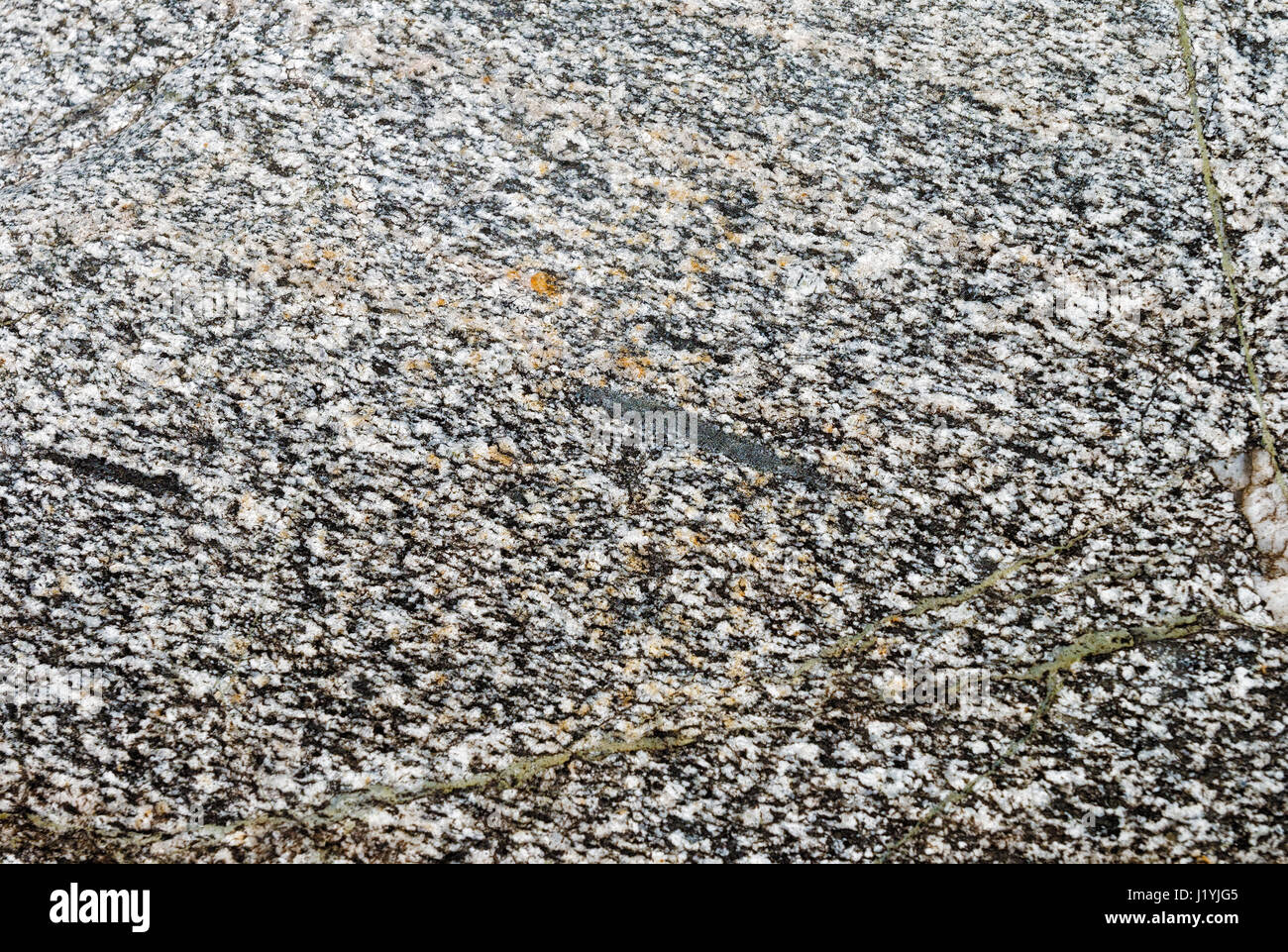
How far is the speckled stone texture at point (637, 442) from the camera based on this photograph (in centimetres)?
300

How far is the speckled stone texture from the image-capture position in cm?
300

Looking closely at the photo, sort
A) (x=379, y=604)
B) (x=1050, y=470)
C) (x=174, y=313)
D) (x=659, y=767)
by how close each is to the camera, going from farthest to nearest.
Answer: (x=174, y=313)
(x=1050, y=470)
(x=379, y=604)
(x=659, y=767)

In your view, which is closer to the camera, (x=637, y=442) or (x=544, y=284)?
(x=637, y=442)

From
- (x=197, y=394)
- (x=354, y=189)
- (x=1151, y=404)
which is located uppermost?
(x=354, y=189)

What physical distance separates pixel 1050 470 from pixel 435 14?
333 centimetres

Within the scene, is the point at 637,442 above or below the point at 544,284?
below

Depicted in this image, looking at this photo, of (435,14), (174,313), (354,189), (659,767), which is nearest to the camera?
(659,767)

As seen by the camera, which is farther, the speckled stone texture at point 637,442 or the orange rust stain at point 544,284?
the orange rust stain at point 544,284

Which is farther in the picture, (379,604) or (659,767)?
(379,604)

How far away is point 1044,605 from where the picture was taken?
331 centimetres

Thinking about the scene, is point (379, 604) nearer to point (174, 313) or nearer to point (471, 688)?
point (471, 688)

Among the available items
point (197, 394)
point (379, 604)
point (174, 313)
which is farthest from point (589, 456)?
point (174, 313)

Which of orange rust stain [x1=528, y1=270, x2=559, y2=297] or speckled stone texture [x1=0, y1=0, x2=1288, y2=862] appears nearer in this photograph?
speckled stone texture [x1=0, y1=0, x2=1288, y2=862]

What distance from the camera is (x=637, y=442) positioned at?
3.66 metres
